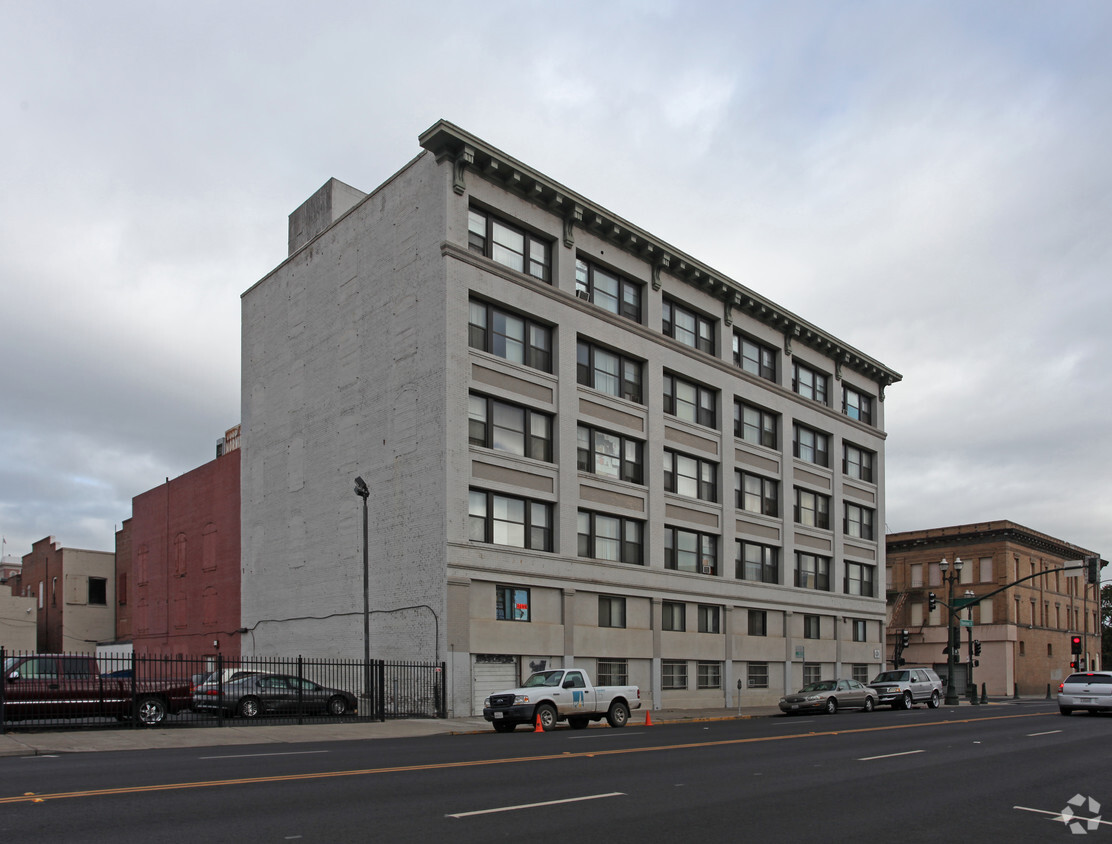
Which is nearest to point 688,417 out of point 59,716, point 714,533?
point 714,533

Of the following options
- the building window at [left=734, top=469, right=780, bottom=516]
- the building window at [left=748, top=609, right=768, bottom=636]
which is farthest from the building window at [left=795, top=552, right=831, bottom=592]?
the building window at [left=748, top=609, right=768, bottom=636]

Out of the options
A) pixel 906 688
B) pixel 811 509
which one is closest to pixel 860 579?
pixel 811 509

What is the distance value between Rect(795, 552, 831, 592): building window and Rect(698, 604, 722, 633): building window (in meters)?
7.72

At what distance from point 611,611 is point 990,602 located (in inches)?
1924

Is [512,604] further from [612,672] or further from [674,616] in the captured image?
[674,616]

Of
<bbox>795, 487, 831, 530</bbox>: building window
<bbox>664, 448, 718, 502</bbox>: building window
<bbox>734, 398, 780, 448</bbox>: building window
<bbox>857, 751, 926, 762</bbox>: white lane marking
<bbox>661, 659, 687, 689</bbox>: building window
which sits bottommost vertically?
<bbox>661, 659, 687, 689</bbox>: building window

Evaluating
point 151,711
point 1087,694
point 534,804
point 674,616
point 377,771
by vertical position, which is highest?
point 534,804

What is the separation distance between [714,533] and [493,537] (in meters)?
14.1

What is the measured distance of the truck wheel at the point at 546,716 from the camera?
2542cm

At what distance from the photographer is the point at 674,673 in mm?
41125

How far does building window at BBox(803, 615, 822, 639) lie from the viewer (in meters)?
50.6

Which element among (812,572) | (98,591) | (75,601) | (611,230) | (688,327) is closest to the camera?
(611,230)

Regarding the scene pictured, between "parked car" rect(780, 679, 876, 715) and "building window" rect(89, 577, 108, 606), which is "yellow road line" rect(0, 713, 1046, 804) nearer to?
"parked car" rect(780, 679, 876, 715)

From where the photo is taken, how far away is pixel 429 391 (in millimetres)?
33375
